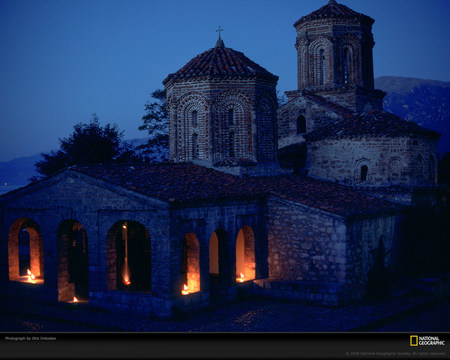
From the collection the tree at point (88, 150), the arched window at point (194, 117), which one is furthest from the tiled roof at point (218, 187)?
the tree at point (88, 150)

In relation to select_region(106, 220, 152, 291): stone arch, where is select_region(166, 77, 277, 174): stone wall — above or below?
above

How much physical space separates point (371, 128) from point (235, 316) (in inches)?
335

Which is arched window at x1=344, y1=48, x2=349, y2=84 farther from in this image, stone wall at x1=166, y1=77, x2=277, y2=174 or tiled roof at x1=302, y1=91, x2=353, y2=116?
stone wall at x1=166, y1=77, x2=277, y2=174

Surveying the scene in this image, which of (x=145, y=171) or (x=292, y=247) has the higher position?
(x=145, y=171)

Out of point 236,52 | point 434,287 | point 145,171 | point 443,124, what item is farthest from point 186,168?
point 443,124

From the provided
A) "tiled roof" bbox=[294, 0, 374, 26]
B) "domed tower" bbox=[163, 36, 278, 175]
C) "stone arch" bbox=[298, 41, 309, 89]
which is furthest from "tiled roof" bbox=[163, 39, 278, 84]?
"tiled roof" bbox=[294, 0, 374, 26]

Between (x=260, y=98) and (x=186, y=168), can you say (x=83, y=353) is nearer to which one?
(x=186, y=168)

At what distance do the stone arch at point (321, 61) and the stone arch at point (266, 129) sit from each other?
509 cm

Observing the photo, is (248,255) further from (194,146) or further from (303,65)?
(303,65)

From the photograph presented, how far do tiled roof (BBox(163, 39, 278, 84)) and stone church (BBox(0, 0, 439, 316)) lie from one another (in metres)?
0.07

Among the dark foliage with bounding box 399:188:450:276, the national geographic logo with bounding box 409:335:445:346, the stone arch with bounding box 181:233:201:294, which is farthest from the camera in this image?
the dark foliage with bounding box 399:188:450:276

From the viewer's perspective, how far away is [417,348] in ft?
22.4

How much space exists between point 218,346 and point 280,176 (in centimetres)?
983

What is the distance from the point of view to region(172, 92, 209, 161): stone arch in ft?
52.6
